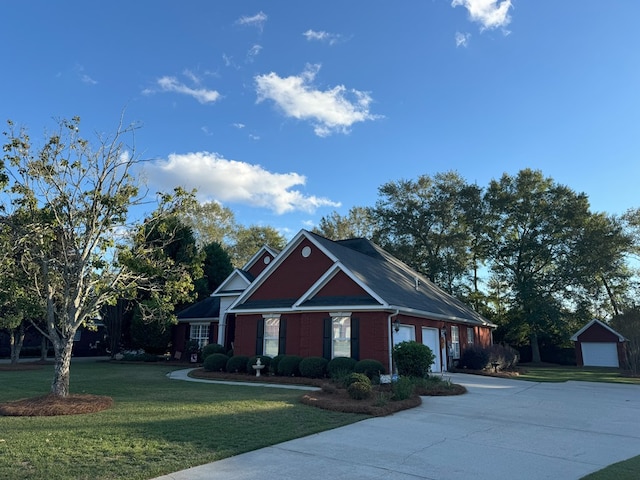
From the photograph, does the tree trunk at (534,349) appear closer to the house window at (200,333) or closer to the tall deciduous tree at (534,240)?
the tall deciduous tree at (534,240)

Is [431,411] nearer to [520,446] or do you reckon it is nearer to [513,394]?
[520,446]

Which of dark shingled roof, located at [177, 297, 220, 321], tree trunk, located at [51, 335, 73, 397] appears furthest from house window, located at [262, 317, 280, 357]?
tree trunk, located at [51, 335, 73, 397]

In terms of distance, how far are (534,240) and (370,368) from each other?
29.9m

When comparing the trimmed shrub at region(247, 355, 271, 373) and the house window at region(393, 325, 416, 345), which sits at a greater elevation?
the house window at region(393, 325, 416, 345)

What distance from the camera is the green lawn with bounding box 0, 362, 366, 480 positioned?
5906mm

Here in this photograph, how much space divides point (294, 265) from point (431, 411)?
39.4 feet

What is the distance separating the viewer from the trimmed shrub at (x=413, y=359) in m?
15.9

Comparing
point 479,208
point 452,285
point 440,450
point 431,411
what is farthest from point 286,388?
point 479,208

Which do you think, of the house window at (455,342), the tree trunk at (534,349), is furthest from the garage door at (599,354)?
the house window at (455,342)

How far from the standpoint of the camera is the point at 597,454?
734 cm

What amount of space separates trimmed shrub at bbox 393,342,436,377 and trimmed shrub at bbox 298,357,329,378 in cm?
292

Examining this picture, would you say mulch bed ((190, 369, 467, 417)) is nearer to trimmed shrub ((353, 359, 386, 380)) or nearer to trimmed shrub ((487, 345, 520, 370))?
trimmed shrub ((353, 359, 386, 380))

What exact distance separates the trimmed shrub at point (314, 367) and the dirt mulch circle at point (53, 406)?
26.4 feet

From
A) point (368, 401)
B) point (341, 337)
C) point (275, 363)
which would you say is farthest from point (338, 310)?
point (368, 401)
